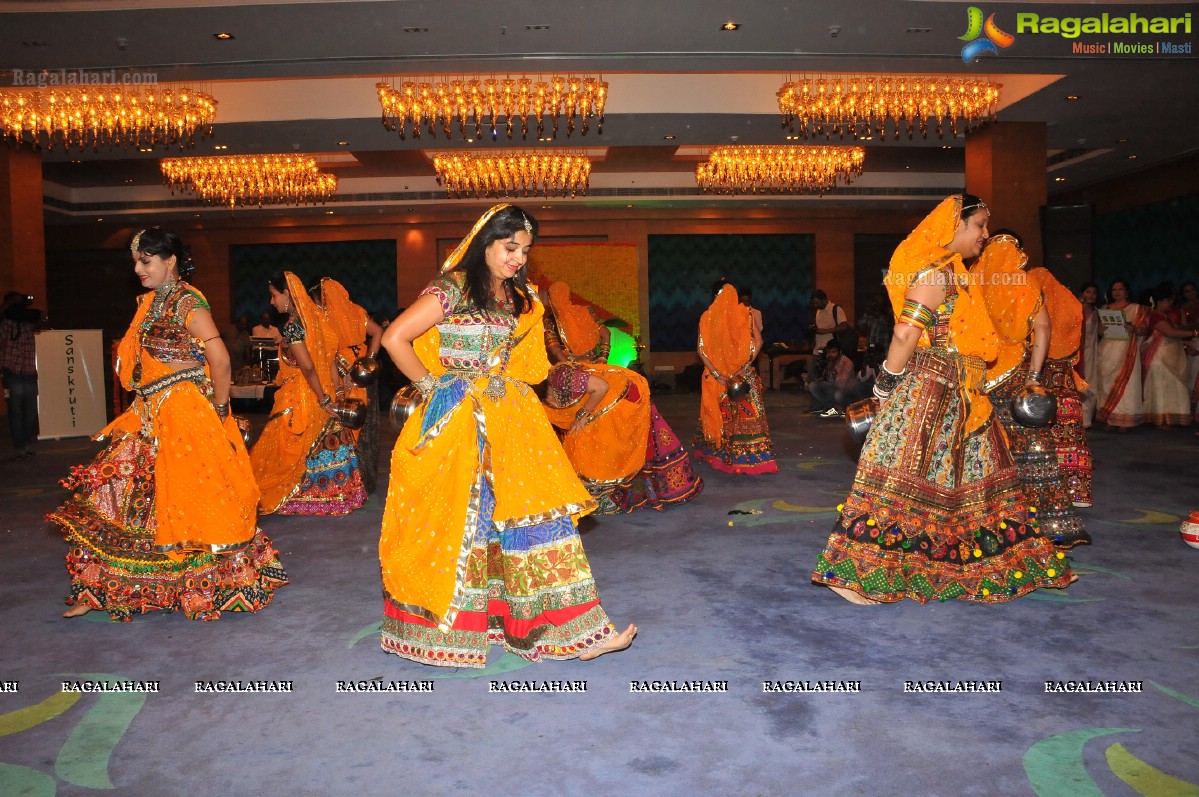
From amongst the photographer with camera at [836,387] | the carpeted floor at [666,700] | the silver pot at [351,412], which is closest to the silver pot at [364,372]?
the silver pot at [351,412]

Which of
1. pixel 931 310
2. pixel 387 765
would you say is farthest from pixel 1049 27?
pixel 387 765

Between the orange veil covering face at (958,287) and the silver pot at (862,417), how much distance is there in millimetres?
337

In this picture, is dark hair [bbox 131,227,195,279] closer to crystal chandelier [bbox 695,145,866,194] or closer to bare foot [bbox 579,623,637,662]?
bare foot [bbox 579,623,637,662]

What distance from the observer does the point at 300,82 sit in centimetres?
1012

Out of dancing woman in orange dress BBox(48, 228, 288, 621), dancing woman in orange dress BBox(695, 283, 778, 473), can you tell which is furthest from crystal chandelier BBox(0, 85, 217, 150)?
dancing woman in orange dress BBox(48, 228, 288, 621)

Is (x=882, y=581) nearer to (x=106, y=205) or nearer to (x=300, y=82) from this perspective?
(x=300, y=82)

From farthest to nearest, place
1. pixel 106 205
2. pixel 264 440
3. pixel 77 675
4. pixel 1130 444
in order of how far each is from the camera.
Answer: pixel 106 205
pixel 1130 444
pixel 264 440
pixel 77 675

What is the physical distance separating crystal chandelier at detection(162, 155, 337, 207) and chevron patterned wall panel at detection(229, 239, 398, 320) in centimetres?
482

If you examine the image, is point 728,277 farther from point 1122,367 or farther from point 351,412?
point 351,412

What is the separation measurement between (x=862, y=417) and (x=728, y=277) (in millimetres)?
15069

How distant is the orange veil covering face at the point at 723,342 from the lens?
739 centimetres

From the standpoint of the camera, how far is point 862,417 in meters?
3.91

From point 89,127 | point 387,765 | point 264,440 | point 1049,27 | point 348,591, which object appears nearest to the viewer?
point 387,765

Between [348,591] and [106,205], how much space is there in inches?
598
